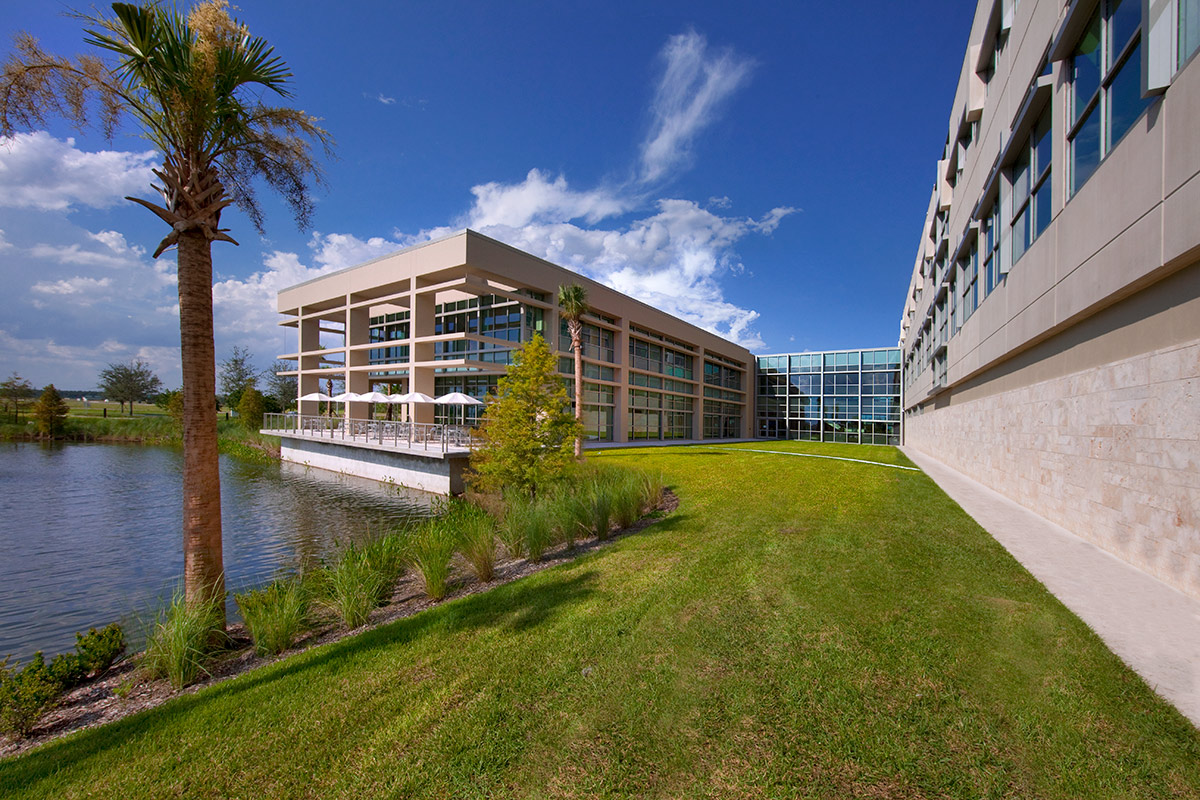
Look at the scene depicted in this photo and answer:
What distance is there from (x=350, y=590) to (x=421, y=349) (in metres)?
25.5

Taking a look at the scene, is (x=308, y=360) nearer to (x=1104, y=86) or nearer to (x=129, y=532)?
(x=129, y=532)

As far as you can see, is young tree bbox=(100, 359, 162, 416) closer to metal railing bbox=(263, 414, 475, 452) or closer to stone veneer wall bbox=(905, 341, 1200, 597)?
metal railing bbox=(263, 414, 475, 452)

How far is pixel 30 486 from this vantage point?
20.4m

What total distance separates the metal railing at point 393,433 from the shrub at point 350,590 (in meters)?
11.1

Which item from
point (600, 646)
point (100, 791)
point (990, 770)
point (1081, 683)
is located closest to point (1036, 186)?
point (1081, 683)

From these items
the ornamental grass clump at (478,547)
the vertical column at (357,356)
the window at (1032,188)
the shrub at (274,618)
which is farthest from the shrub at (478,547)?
the vertical column at (357,356)

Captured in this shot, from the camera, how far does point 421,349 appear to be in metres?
30.0

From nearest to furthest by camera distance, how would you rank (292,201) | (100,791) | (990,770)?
1. (990,770)
2. (100,791)
3. (292,201)

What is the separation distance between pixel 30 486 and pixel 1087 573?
33.8 metres

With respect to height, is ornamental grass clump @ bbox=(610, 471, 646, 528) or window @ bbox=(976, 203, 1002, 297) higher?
window @ bbox=(976, 203, 1002, 297)

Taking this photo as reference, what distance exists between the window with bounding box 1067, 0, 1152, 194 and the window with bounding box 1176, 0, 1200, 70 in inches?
29.6

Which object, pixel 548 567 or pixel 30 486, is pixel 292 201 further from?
pixel 30 486

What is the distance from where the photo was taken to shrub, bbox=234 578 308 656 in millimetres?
5609

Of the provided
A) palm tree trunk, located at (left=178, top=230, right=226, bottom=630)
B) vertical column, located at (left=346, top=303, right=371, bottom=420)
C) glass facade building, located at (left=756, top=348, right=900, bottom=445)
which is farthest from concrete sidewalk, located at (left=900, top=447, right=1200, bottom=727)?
glass facade building, located at (left=756, top=348, right=900, bottom=445)
